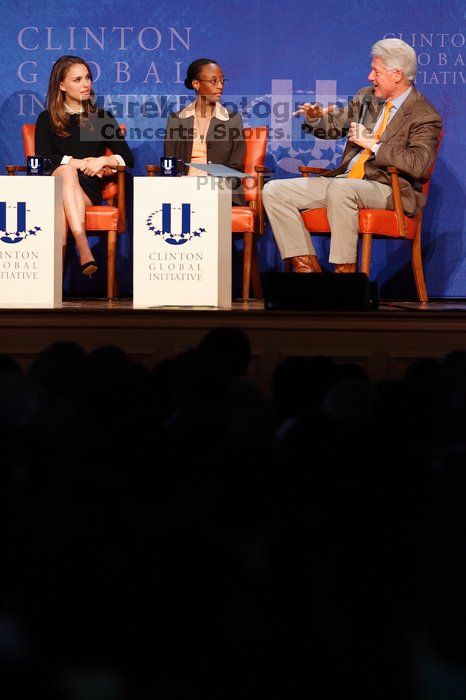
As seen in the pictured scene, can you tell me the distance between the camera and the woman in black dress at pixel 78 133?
463 cm

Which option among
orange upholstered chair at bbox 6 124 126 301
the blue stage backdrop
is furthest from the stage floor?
the blue stage backdrop

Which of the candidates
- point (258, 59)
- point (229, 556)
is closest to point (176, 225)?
point (258, 59)

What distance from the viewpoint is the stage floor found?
2990 millimetres

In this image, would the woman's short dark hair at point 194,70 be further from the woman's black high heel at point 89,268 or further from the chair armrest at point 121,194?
the woman's black high heel at point 89,268

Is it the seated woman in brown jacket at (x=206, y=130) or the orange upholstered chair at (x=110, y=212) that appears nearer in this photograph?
the orange upholstered chair at (x=110, y=212)

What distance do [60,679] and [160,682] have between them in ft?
0.34

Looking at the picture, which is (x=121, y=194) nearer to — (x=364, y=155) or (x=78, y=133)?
(x=78, y=133)

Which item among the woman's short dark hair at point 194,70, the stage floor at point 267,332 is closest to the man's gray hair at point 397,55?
the woman's short dark hair at point 194,70

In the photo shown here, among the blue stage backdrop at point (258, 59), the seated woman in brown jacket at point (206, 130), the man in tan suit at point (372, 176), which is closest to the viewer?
the man in tan suit at point (372, 176)

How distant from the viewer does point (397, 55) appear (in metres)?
4.36

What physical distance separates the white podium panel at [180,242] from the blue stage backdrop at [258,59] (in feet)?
5.88

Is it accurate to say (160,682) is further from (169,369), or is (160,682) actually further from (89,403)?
(169,369)

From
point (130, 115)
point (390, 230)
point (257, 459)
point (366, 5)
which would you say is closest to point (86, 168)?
point (130, 115)

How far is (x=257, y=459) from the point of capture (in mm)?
1175
